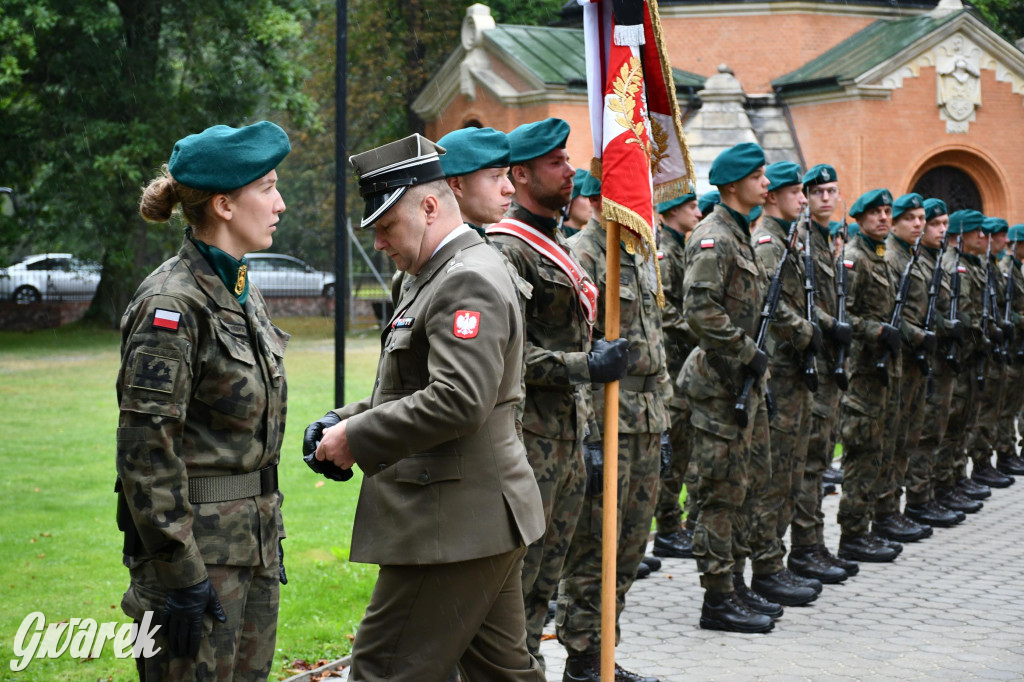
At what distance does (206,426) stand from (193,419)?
0.15ft

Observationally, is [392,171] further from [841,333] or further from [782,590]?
[841,333]

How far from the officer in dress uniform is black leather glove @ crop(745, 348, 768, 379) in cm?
313

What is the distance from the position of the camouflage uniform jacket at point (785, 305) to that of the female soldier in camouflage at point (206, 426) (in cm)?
430

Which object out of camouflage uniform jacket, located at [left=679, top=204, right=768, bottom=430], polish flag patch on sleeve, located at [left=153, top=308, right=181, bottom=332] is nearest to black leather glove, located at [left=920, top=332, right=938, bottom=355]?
camouflage uniform jacket, located at [left=679, top=204, right=768, bottom=430]

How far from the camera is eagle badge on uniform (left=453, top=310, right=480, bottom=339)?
336cm

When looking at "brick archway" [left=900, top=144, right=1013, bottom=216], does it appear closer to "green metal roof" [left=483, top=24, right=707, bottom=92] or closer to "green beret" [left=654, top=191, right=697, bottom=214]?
"green metal roof" [left=483, top=24, right=707, bottom=92]

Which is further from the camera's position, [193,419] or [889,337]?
[889,337]

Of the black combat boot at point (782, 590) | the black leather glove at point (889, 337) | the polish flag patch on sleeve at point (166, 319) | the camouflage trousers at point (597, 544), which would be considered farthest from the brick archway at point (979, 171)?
the polish flag patch on sleeve at point (166, 319)

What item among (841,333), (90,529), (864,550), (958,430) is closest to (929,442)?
(958,430)

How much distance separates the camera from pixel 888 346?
8.70m

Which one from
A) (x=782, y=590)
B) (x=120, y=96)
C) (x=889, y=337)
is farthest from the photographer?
(x=120, y=96)

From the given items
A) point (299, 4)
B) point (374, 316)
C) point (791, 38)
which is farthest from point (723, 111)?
point (374, 316)

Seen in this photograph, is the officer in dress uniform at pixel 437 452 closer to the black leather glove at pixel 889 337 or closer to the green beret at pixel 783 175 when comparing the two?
the green beret at pixel 783 175

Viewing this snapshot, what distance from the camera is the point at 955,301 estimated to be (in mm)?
10648
